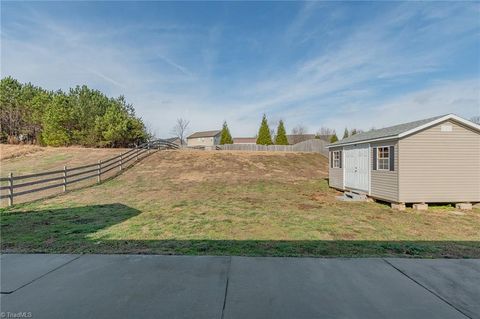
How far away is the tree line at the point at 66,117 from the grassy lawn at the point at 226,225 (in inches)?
683

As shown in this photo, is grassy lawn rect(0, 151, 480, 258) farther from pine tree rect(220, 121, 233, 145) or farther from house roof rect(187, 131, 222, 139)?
house roof rect(187, 131, 222, 139)

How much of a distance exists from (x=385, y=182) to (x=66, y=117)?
99.2 ft

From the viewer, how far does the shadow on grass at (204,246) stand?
4.40m

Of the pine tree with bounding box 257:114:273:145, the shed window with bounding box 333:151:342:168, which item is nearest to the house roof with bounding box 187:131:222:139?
the pine tree with bounding box 257:114:273:145

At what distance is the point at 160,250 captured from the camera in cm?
445

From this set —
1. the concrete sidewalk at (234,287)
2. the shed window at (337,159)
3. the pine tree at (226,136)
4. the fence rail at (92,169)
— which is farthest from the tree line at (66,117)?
the concrete sidewalk at (234,287)

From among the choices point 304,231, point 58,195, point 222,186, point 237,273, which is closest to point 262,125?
point 222,186

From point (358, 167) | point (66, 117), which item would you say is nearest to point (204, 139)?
point (66, 117)

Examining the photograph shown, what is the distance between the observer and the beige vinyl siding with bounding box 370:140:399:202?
31.9 feet

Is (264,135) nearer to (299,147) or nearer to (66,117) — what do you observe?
(299,147)

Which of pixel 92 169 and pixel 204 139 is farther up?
pixel 204 139

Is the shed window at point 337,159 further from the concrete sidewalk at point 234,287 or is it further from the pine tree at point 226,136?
the pine tree at point 226,136

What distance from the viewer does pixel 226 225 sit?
6590mm
